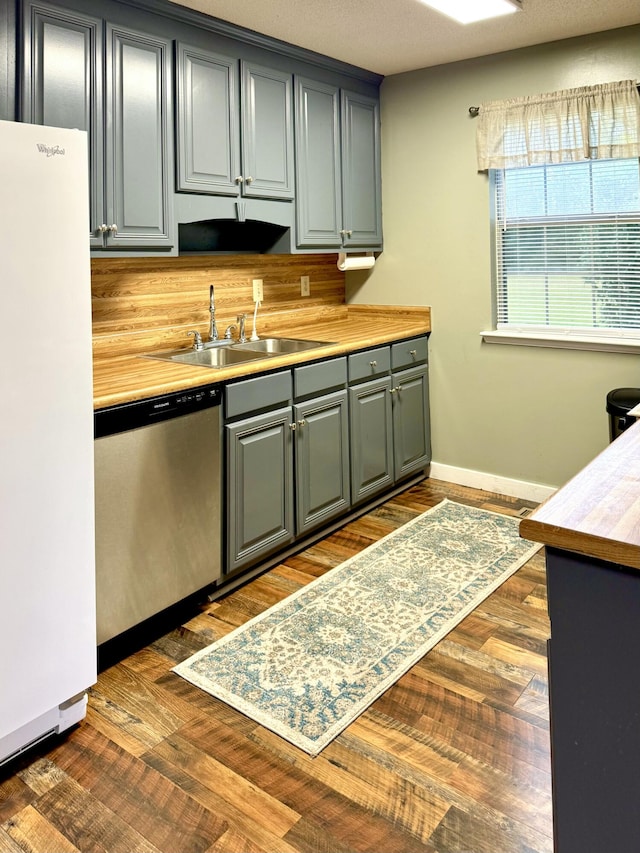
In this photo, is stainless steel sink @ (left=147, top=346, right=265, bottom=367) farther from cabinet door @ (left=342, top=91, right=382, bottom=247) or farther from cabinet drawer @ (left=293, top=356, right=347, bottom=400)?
cabinet door @ (left=342, top=91, right=382, bottom=247)

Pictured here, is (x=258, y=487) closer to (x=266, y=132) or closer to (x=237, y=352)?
(x=237, y=352)

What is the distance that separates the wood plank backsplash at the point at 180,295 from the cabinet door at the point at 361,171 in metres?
0.35

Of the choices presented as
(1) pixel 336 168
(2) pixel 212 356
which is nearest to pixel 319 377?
(2) pixel 212 356

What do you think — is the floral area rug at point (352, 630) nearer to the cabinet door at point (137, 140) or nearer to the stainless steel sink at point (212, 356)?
the stainless steel sink at point (212, 356)

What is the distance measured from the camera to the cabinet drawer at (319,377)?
305cm

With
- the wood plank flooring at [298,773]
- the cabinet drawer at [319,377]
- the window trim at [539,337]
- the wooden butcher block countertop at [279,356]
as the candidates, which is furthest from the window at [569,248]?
the wood plank flooring at [298,773]

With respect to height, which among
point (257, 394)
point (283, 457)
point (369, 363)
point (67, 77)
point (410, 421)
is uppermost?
point (67, 77)

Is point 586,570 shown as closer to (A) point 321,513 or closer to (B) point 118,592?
(B) point 118,592

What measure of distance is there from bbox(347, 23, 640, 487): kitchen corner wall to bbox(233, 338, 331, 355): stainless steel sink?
1002mm

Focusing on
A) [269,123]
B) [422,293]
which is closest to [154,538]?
[269,123]

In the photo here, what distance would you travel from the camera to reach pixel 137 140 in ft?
8.64

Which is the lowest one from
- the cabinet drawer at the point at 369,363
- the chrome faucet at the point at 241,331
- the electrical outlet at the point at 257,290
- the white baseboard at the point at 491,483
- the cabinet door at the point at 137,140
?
the white baseboard at the point at 491,483

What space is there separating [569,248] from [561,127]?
23.3 inches

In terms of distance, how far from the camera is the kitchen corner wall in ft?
11.7
